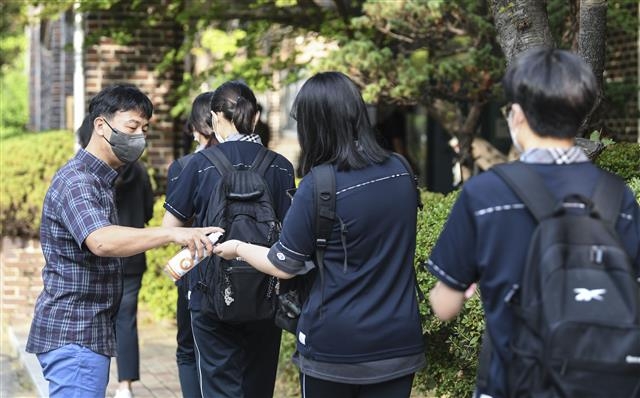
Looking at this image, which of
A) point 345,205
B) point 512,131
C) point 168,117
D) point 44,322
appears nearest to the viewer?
point 512,131

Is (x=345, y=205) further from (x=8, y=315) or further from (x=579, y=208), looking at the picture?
(x=8, y=315)

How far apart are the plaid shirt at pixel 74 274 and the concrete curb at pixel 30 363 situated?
2.99 metres

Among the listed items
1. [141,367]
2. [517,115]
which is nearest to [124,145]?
[517,115]

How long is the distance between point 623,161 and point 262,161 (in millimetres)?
2186

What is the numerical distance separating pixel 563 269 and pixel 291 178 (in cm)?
259

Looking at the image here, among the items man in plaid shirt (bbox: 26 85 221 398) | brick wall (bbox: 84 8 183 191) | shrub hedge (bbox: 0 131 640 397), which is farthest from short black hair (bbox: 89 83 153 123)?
brick wall (bbox: 84 8 183 191)

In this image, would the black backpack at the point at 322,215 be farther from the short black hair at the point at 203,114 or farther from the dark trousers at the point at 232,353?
the short black hair at the point at 203,114

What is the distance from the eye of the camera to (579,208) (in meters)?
2.85

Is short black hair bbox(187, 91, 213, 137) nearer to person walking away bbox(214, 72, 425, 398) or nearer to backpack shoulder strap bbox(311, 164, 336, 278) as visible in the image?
person walking away bbox(214, 72, 425, 398)

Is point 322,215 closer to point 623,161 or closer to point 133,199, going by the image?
point 623,161

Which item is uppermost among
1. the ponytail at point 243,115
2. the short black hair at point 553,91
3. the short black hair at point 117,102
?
the short black hair at point 553,91

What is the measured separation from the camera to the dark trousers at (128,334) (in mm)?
7309

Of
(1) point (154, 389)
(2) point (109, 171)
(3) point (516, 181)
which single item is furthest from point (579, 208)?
(1) point (154, 389)

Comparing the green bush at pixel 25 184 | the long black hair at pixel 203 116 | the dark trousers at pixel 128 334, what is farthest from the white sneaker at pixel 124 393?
the green bush at pixel 25 184
